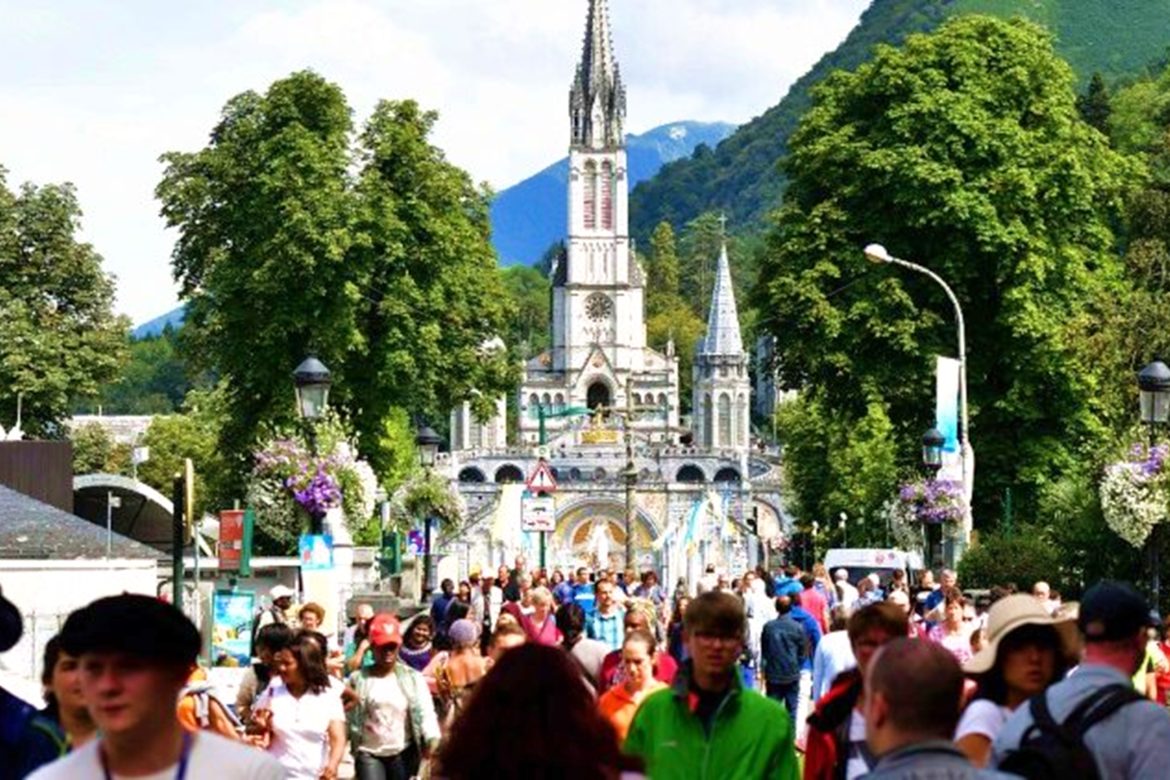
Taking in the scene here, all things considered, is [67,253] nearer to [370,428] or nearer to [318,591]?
[370,428]

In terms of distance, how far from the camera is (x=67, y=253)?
7281 cm

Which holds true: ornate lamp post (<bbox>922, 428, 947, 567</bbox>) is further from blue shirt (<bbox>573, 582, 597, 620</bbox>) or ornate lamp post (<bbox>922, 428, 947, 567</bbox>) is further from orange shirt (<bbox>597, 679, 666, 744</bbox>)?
orange shirt (<bbox>597, 679, 666, 744</bbox>)

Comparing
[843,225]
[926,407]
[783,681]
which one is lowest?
[783,681]

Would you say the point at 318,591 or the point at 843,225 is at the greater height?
the point at 843,225

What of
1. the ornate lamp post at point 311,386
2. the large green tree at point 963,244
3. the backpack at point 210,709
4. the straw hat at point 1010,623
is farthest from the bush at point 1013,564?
the straw hat at point 1010,623

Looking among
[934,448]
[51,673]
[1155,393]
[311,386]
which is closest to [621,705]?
[51,673]

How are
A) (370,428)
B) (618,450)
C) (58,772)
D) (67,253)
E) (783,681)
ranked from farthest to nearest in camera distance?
(618,450) → (67,253) → (370,428) → (783,681) → (58,772)

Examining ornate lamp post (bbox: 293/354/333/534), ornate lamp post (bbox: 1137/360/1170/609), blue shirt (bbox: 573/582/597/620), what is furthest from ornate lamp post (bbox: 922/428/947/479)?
ornate lamp post (bbox: 293/354/333/534)

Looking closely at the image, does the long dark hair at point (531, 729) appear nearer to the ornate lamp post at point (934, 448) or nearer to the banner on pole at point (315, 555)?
the banner on pole at point (315, 555)

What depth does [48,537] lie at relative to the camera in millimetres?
31547

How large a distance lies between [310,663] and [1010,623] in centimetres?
501

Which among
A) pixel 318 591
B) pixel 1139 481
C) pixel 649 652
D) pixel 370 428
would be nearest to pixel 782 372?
pixel 370 428

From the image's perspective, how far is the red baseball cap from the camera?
15.5 m

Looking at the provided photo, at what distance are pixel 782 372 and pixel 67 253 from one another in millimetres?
23763
